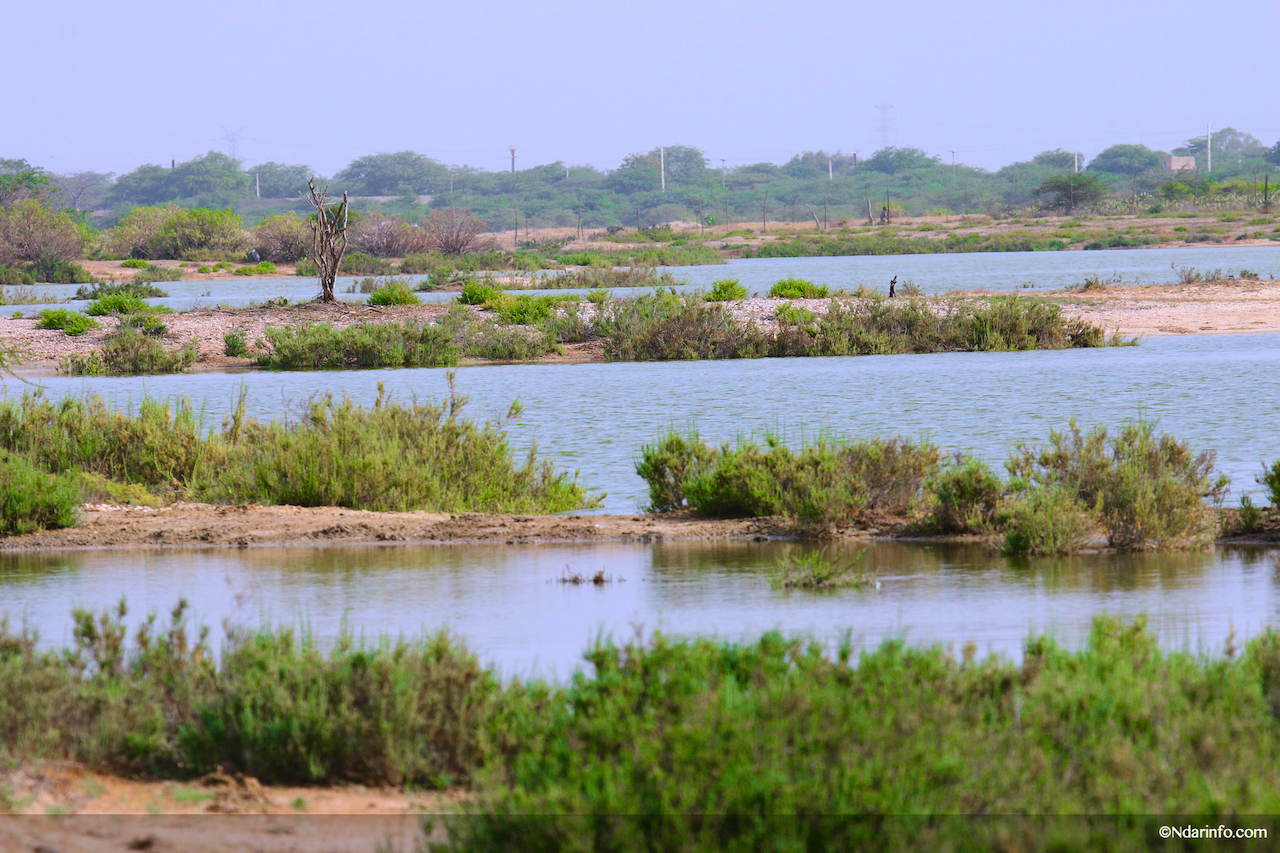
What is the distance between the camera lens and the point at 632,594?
8.98 m

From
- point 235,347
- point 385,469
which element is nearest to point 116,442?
point 385,469

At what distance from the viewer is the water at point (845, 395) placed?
17.3 m

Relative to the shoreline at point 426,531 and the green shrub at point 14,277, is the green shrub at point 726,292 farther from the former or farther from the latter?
the green shrub at point 14,277

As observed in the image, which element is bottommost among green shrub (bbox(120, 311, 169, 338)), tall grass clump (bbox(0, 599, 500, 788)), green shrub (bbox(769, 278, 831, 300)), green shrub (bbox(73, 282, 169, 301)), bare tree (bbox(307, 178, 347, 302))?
tall grass clump (bbox(0, 599, 500, 788))

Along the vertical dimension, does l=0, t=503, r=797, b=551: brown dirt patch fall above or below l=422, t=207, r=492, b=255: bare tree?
below

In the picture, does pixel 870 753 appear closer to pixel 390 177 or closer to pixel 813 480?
pixel 813 480

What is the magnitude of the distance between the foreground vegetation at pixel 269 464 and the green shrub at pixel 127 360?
17538 mm

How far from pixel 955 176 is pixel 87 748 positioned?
587 ft

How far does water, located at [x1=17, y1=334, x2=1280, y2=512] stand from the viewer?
17328 mm

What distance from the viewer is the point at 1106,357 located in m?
29.8

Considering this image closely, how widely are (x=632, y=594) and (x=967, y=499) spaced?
10.9 feet

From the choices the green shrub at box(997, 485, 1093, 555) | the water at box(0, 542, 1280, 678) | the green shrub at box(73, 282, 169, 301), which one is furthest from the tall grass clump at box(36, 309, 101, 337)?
the green shrub at box(997, 485, 1093, 555)

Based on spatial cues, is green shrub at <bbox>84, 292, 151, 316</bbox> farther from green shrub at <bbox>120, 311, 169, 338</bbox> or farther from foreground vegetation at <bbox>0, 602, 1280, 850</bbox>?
foreground vegetation at <bbox>0, 602, 1280, 850</bbox>

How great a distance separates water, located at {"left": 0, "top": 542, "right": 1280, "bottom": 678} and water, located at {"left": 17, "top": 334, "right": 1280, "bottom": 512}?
320 cm
